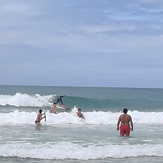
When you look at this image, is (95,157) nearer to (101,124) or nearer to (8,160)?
(8,160)

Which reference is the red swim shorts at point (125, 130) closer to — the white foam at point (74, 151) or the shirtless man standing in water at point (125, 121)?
the shirtless man standing in water at point (125, 121)

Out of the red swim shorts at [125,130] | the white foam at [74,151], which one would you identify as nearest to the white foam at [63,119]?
the red swim shorts at [125,130]

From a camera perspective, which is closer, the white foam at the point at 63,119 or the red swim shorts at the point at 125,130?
the red swim shorts at the point at 125,130

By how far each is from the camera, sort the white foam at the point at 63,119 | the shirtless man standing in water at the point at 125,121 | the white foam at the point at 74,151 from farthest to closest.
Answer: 1. the white foam at the point at 63,119
2. the shirtless man standing in water at the point at 125,121
3. the white foam at the point at 74,151

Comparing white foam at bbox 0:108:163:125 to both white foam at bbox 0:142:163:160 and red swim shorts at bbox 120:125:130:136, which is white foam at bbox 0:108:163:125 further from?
white foam at bbox 0:142:163:160

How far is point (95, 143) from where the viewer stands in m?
12.8

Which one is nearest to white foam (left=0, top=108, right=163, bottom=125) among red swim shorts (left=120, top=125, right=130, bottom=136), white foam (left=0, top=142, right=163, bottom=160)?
red swim shorts (left=120, top=125, right=130, bottom=136)

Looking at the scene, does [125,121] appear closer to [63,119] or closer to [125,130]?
[125,130]

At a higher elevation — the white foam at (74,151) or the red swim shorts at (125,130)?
the red swim shorts at (125,130)

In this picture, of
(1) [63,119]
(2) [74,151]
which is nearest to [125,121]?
(2) [74,151]

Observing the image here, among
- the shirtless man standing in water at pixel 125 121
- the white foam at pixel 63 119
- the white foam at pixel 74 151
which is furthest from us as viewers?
the white foam at pixel 63 119

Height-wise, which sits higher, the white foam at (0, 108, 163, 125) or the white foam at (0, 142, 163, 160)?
the white foam at (0, 108, 163, 125)

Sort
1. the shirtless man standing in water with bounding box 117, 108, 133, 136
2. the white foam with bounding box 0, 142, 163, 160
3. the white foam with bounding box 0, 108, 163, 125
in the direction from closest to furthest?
the white foam with bounding box 0, 142, 163, 160
the shirtless man standing in water with bounding box 117, 108, 133, 136
the white foam with bounding box 0, 108, 163, 125

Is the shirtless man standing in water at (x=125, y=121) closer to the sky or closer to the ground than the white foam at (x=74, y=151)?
closer to the sky
